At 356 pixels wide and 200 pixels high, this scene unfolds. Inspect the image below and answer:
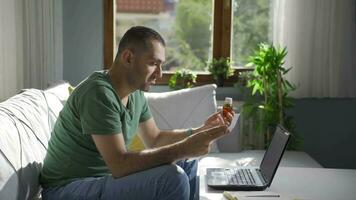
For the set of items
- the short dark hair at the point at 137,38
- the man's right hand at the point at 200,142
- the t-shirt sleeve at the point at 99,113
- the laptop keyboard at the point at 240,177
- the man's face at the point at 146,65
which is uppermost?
the short dark hair at the point at 137,38

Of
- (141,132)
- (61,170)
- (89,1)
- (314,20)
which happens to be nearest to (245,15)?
(314,20)

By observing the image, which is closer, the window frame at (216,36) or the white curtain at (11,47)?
the white curtain at (11,47)

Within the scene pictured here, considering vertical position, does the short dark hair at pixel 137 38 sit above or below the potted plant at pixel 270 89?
above

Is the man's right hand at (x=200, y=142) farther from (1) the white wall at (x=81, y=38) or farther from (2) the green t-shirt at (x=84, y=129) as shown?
(1) the white wall at (x=81, y=38)

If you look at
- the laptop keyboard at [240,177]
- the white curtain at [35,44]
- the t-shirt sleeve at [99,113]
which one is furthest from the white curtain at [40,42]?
the laptop keyboard at [240,177]

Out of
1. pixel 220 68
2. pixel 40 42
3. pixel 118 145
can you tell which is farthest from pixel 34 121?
pixel 220 68

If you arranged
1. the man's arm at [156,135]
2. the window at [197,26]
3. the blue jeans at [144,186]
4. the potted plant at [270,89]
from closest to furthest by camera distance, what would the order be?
1. the blue jeans at [144,186]
2. the man's arm at [156,135]
3. the potted plant at [270,89]
4. the window at [197,26]

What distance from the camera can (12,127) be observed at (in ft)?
5.97

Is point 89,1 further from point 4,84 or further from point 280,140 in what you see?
point 280,140

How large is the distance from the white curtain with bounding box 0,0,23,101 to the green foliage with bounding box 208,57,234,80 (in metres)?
1.27

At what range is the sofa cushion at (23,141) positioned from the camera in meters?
1.67

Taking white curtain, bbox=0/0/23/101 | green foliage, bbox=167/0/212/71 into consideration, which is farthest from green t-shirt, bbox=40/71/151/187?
green foliage, bbox=167/0/212/71

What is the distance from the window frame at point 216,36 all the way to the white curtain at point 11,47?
59cm

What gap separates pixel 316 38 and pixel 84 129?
6.74ft
